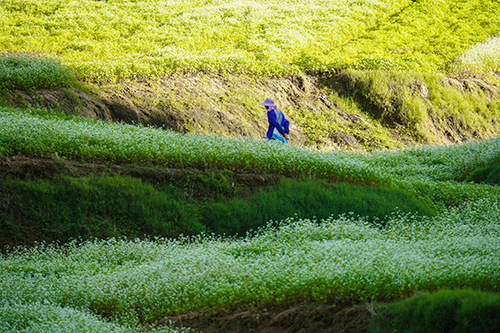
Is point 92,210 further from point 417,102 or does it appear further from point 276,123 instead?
point 417,102

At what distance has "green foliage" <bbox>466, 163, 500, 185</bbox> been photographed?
1504 cm

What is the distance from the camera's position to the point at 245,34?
28344 millimetres

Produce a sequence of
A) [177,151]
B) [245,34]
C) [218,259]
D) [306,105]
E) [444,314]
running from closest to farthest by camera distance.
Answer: [444,314]
[218,259]
[177,151]
[306,105]
[245,34]

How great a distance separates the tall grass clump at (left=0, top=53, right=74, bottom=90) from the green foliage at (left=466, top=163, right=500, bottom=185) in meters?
14.7

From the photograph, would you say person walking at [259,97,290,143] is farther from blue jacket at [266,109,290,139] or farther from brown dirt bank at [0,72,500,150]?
brown dirt bank at [0,72,500,150]

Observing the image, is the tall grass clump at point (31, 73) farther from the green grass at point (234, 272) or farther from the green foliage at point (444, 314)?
the green foliage at point (444, 314)

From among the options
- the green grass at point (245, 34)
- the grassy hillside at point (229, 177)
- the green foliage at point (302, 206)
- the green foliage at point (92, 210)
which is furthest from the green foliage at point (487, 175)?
the green grass at point (245, 34)

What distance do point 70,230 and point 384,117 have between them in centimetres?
1782

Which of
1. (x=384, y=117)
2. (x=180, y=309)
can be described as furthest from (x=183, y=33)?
(x=180, y=309)

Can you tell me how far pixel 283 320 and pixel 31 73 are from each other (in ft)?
46.4

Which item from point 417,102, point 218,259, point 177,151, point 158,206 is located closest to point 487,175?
point 417,102

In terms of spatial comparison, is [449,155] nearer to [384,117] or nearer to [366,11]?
[384,117]

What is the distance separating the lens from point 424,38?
3250cm

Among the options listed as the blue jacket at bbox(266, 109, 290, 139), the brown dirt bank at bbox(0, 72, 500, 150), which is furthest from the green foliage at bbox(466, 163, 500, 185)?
the blue jacket at bbox(266, 109, 290, 139)
